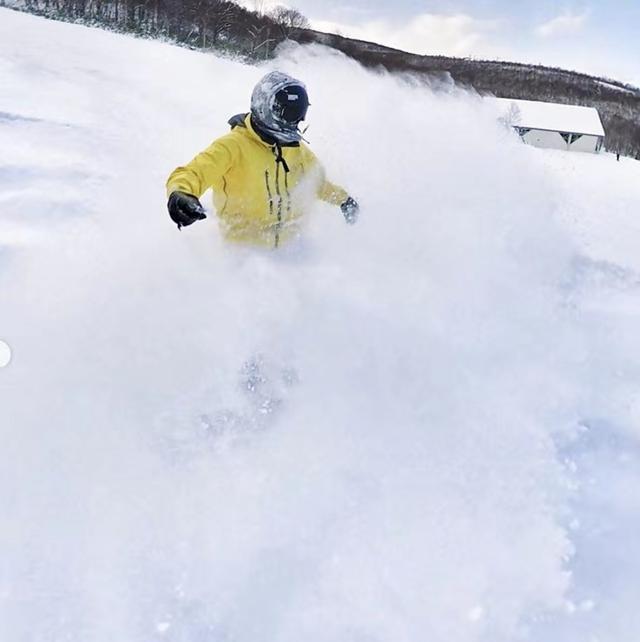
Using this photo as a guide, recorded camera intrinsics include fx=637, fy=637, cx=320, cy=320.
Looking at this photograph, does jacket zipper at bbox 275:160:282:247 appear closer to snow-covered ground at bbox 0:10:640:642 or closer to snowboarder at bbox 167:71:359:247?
snowboarder at bbox 167:71:359:247

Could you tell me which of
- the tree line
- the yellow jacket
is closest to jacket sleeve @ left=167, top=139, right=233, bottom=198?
the yellow jacket

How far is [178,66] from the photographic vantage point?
13.7m

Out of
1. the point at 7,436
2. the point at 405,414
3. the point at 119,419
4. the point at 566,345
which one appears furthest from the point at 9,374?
the point at 566,345

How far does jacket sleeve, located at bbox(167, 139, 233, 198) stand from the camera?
2893 millimetres

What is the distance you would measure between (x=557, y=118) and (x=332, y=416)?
47.7m

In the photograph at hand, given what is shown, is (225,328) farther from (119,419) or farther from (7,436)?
(7,436)

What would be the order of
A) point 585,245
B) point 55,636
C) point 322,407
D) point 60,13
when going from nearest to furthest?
point 55,636
point 322,407
point 585,245
point 60,13

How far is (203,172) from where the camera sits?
3002 mm

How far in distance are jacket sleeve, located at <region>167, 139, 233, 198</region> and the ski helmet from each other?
0.23 m

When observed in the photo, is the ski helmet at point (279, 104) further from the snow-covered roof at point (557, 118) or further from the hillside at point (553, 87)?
the hillside at point (553, 87)

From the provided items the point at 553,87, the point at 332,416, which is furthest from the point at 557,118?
the point at 332,416

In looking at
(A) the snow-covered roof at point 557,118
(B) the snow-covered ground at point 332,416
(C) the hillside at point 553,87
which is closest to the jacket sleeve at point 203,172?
(B) the snow-covered ground at point 332,416

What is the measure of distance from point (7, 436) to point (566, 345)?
282 cm

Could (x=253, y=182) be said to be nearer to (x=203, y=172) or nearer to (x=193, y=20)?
(x=203, y=172)
